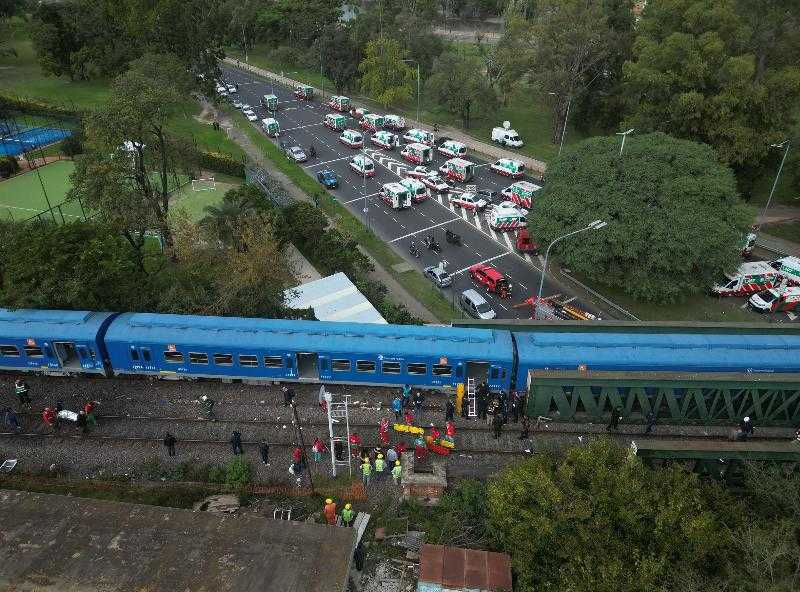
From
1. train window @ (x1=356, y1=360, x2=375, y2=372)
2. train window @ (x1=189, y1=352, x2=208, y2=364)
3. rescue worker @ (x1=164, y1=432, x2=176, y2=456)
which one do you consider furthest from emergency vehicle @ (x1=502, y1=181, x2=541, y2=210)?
rescue worker @ (x1=164, y1=432, x2=176, y2=456)

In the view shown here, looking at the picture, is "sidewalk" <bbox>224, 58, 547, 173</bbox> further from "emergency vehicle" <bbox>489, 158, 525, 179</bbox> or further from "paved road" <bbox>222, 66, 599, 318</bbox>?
"paved road" <bbox>222, 66, 599, 318</bbox>

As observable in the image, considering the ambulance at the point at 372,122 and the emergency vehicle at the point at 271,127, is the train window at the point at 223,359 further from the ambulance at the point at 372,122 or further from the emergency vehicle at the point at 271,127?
the ambulance at the point at 372,122

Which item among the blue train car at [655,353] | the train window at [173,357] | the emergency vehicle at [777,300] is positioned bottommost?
the emergency vehicle at [777,300]

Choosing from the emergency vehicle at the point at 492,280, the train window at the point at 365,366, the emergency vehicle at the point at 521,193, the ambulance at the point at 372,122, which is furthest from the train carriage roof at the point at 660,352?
the ambulance at the point at 372,122

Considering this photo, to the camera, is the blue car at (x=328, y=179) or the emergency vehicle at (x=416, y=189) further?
the blue car at (x=328, y=179)

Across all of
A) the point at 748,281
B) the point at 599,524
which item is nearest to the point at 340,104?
the point at 748,281

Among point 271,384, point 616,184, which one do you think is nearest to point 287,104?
point 616,184
